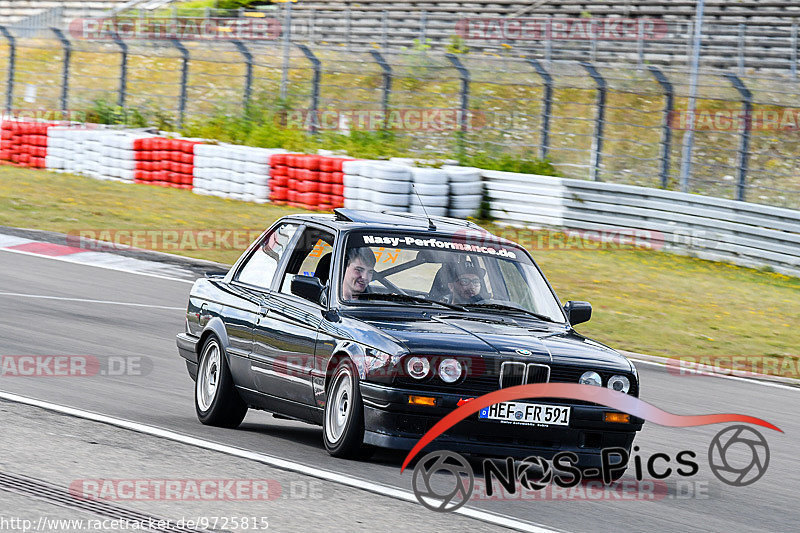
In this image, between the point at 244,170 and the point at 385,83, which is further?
the point at 385,83

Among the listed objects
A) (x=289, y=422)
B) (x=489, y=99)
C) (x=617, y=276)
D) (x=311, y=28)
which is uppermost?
(x=311, y=28)

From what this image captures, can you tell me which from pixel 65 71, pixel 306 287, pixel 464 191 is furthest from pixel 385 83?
pixel 306 287

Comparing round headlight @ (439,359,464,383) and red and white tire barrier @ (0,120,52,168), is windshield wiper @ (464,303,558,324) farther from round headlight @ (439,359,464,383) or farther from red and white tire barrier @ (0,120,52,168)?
red and white tire barrier @ (0,120,52,168)

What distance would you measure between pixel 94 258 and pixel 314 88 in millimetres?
11370

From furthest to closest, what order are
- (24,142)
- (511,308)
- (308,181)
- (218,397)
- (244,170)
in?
(24,142) < (244,170) < (308,181) < (218,397) < (511,308)

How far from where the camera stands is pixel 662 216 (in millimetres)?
21094

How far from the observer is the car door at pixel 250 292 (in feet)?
25.7

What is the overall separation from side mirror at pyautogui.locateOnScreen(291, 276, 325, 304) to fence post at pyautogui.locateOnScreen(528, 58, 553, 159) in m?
17.1

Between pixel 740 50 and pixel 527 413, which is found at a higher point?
pixel 740 50

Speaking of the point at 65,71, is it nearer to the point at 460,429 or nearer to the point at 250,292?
the point at 250,292

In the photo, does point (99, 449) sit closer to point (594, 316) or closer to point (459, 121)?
point (594, 316)

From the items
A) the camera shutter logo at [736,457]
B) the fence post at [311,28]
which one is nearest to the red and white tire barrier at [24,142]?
the fence post at [311,28]

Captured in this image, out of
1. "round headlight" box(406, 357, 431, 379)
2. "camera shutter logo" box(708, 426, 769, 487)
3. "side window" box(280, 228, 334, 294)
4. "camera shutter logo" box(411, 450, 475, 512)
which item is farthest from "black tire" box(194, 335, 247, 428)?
"camera shutter logo" box(708, 426, 769, 487)

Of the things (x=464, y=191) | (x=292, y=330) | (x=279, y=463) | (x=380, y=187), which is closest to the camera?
(x=279, y=463)
